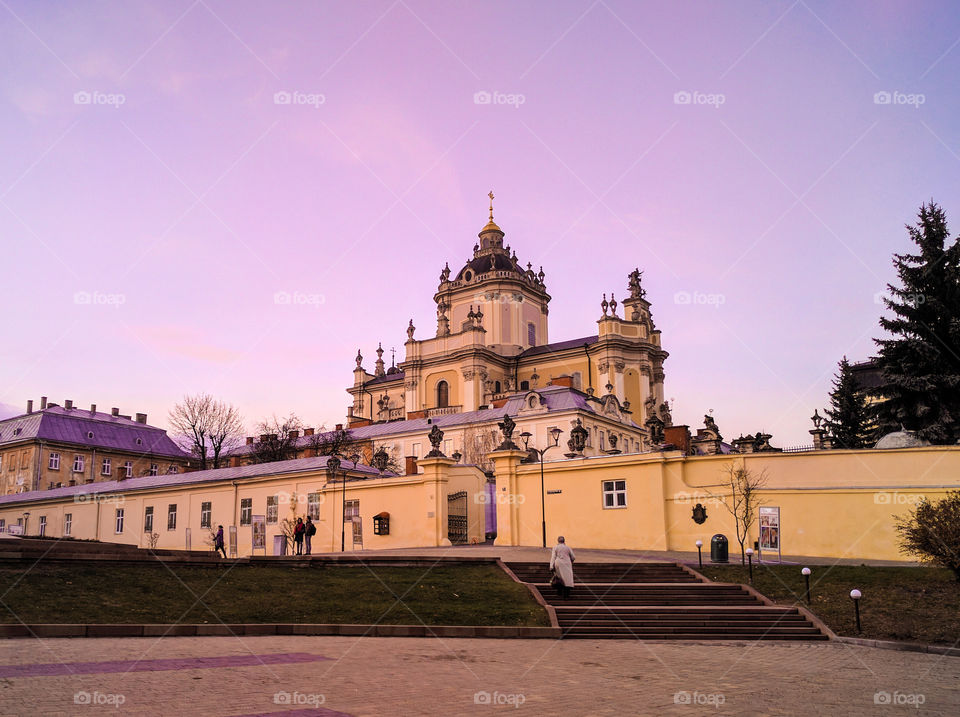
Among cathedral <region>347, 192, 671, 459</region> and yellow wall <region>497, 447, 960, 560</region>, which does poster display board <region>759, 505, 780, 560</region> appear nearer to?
yellow wall <region>497, 447, 960, 560</region>

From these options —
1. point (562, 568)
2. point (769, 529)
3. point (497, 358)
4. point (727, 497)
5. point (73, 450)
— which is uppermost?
point (497, 358)

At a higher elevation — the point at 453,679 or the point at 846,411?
the point at 846,411

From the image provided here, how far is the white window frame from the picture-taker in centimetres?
2788

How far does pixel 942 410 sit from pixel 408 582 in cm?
2537

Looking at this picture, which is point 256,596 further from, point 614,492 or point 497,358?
point 497,358

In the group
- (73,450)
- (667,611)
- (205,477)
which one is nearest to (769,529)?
(667,611)

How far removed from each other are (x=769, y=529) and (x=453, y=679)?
59.3 feet

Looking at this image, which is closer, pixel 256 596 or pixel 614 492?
pixel 256 596

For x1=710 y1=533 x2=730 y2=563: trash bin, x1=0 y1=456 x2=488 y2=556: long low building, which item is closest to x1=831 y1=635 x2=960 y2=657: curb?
x1=710 y1=533 x2=730 y2=563: trash bin

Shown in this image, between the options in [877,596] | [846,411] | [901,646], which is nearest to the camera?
[901,646]

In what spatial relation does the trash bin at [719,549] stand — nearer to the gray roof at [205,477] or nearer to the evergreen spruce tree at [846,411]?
the gray roof at [205,477]

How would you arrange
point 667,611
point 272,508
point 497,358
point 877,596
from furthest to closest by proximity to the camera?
point 497,358, point 272,508, point 877,596, point 667,611

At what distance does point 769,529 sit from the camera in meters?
25.5

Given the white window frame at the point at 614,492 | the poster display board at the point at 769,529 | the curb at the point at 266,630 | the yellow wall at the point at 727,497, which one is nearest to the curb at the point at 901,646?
the curb at the point at 266,630
